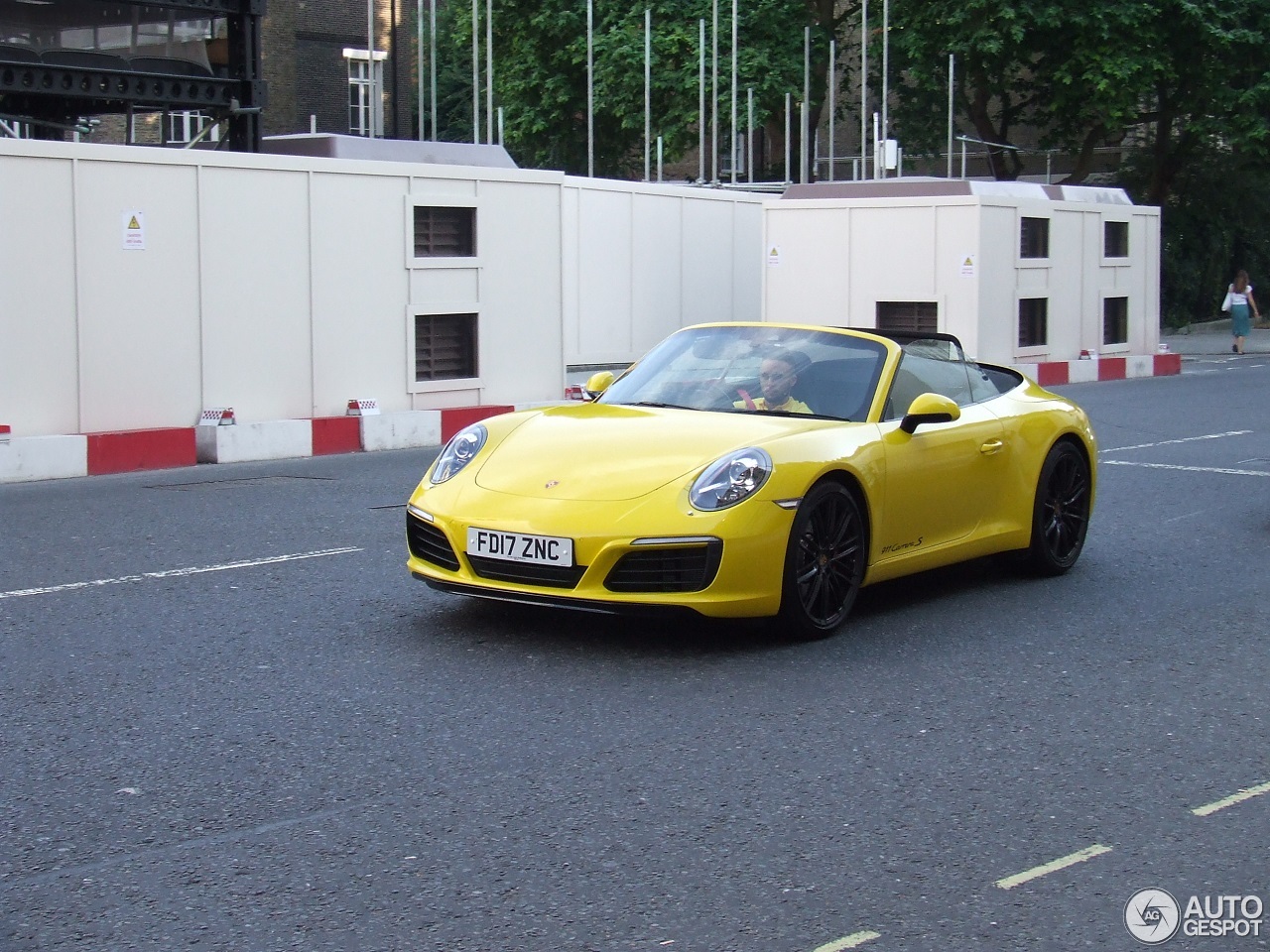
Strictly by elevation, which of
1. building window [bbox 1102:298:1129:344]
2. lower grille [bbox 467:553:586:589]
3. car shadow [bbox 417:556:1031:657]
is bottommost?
car shadow [bbox 417:556:1031:657]

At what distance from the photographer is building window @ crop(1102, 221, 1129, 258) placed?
26.7m

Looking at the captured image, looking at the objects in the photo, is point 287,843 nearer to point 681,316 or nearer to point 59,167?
point 59,167

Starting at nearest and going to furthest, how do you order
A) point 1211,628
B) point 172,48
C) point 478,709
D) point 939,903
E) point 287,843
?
point 939,903 < point 287,843 < point 478,709 < point 1211,628 < point 172,48

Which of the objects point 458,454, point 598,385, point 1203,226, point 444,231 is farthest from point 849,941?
point 1203,226

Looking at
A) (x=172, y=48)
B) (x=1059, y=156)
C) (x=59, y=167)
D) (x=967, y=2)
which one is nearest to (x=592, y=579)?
(x=59, y=167)

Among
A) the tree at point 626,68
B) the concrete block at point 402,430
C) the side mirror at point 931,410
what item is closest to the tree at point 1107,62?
the tree at point 626,68

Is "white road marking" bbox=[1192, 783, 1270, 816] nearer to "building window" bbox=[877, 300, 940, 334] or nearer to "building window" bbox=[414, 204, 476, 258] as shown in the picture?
"building window" bbox=[414, 204, 476, 258]

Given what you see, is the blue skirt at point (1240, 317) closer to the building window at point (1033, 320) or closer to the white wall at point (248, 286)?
the building window at point (1033, 320)

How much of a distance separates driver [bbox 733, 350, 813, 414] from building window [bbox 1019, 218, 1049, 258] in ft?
55.7

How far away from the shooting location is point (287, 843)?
4.34 m

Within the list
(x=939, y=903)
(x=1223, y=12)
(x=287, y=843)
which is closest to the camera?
(x=939, y=903)

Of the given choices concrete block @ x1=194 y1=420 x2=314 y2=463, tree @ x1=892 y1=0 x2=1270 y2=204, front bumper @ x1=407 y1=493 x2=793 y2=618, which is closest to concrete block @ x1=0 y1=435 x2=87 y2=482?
concrete block @ x1=194 y1=420 x2=314 y2=463

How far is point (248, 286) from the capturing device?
49.4 ft

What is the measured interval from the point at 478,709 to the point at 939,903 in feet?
6.94
